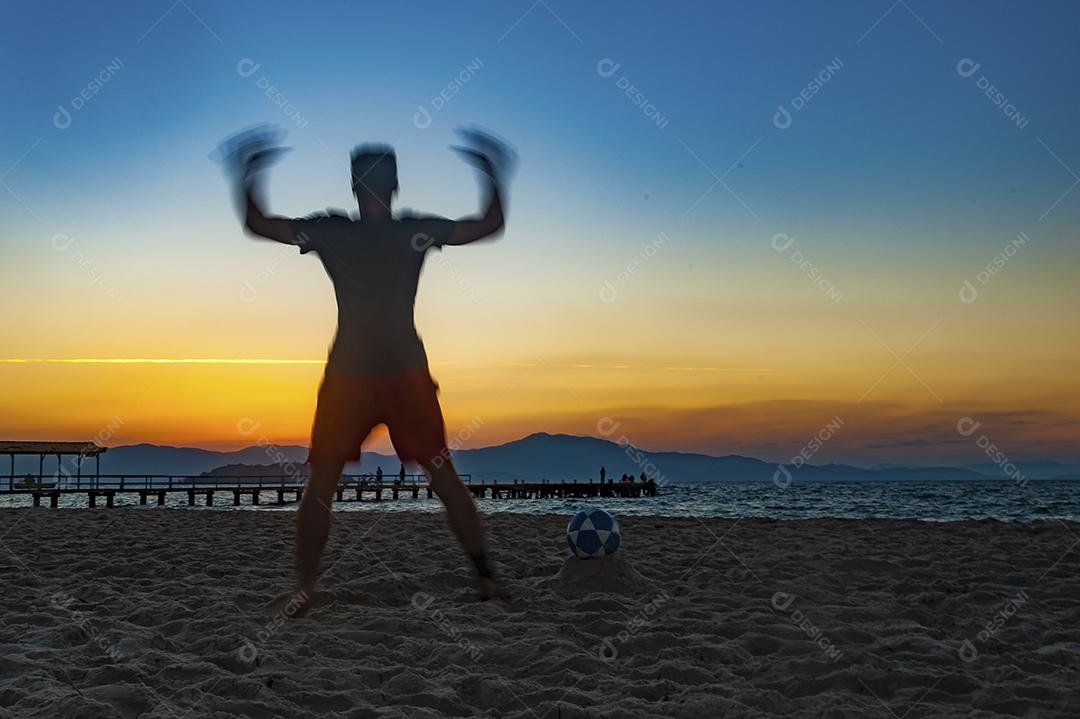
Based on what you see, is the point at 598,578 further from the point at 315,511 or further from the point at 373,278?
the point at 373,278

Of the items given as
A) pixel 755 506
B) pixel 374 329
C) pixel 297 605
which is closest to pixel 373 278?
pixel 374 329

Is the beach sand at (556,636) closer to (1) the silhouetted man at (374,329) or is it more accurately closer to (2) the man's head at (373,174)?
(1) the silhouetted man at (374,329)

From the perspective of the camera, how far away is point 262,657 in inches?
132

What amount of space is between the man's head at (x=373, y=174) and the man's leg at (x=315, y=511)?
4.41 ft

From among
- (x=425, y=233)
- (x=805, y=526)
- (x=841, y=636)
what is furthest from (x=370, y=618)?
(x=805, y=526)

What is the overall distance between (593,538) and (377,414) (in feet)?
7.14

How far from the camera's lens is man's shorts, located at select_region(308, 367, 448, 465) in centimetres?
387

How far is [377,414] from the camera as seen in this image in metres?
3.90

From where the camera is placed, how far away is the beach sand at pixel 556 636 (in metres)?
2.83

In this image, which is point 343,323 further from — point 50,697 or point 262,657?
point 50,697

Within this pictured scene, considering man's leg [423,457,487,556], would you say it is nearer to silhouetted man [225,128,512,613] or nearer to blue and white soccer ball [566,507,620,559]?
silhouetted man [225,128,512,613]

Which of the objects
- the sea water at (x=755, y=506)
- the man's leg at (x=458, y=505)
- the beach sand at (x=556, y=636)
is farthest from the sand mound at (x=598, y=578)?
the sea water at (x=755, y=506)

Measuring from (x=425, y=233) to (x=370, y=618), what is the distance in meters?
2.02

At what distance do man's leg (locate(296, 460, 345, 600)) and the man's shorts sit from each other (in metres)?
0.06
